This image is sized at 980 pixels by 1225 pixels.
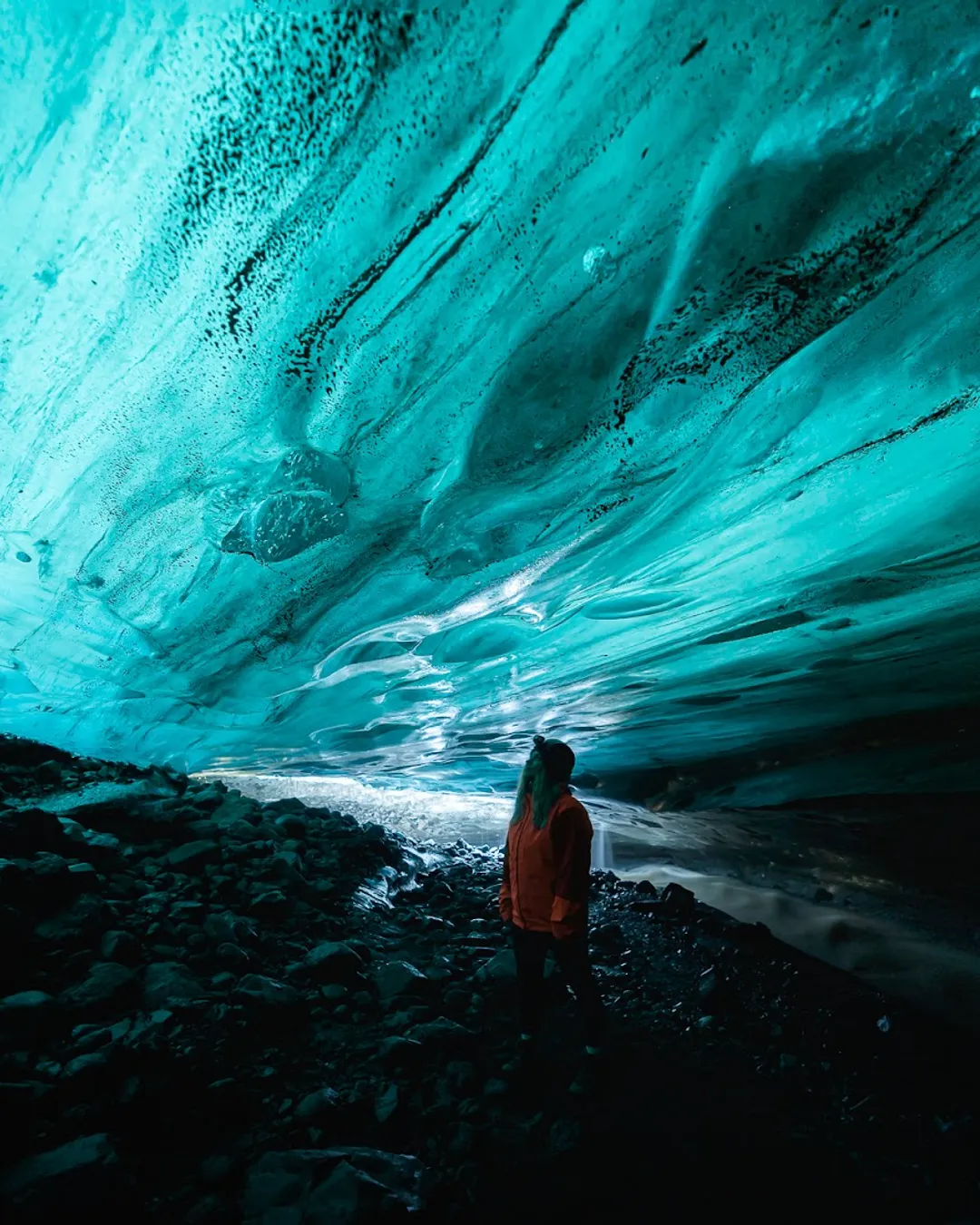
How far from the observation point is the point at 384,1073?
2334mm

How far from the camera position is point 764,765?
6.72 metres

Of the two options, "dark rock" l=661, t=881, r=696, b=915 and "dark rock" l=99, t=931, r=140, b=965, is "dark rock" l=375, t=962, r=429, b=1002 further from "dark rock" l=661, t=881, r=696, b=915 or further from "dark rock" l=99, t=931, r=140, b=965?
"dark rock" l=661, t=881, r=696, b=915

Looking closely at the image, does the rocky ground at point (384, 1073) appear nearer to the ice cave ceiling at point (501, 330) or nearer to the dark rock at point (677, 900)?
the dark rock at point (677, 900)

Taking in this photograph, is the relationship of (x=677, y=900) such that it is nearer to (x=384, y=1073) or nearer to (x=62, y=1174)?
(x=384, y=1073)

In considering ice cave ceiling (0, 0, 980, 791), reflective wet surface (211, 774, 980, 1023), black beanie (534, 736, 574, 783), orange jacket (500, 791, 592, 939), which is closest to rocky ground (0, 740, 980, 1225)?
reflective wet surface (211, 774, 980, 1023)

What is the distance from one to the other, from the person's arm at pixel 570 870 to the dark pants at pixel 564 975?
70mm

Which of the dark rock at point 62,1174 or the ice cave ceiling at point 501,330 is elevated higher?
the ice cave ceiling at point 501,330

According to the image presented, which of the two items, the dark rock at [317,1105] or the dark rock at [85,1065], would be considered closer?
the dark rock at [85,1065]

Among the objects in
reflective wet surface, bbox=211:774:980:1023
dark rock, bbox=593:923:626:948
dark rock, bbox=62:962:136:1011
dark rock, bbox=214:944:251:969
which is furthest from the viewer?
dark rock, bbox=593:923:626:948

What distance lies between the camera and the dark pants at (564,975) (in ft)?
7.70

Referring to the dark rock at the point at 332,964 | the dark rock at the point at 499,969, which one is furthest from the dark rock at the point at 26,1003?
the dark rock at the point at 499,969

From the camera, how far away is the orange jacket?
2344 mm

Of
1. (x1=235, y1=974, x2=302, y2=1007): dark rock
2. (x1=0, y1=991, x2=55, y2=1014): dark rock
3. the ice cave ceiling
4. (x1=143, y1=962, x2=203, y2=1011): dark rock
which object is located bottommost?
(x1=235, y1=974, x2=302, y2=1007): dark rock

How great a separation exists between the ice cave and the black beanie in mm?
543
